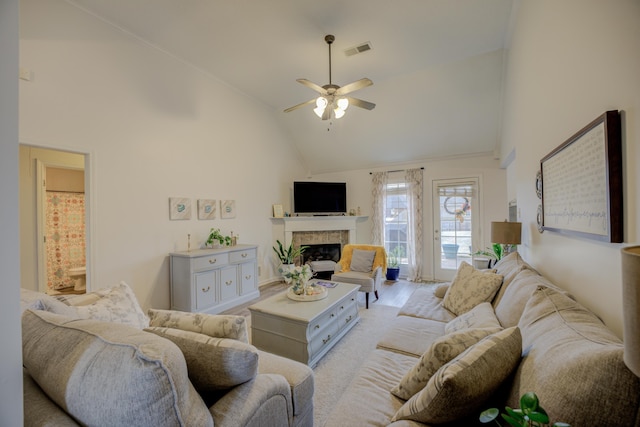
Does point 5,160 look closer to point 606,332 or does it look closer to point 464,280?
point 606,332

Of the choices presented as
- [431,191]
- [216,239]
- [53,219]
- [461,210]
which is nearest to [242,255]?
[216,239]

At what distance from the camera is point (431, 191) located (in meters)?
5.22

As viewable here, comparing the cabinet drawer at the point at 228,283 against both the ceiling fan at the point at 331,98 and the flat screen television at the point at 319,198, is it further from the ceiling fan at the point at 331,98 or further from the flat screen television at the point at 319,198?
the ceiling fan at the point at 331,98

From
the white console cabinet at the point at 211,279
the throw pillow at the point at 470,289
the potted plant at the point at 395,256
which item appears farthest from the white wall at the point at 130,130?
the throw pillow at the point at 470,289

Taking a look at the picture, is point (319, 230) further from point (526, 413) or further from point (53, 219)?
point (526, 413)

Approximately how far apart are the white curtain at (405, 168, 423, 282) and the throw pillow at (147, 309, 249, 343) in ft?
15.1

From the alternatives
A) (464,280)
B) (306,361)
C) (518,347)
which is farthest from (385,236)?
(518,347)

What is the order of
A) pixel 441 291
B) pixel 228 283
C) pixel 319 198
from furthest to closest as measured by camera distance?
1. pixel 319 198
2. pixel 228 283
3. pixel 441 291

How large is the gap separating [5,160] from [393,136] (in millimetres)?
5075

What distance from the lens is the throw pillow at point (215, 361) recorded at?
3.24 feet

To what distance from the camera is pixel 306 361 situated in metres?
2.17

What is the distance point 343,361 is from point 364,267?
1.79 meters

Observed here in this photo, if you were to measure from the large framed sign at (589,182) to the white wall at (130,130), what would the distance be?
4007 mm

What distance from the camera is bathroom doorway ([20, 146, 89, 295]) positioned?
351 centimetres
